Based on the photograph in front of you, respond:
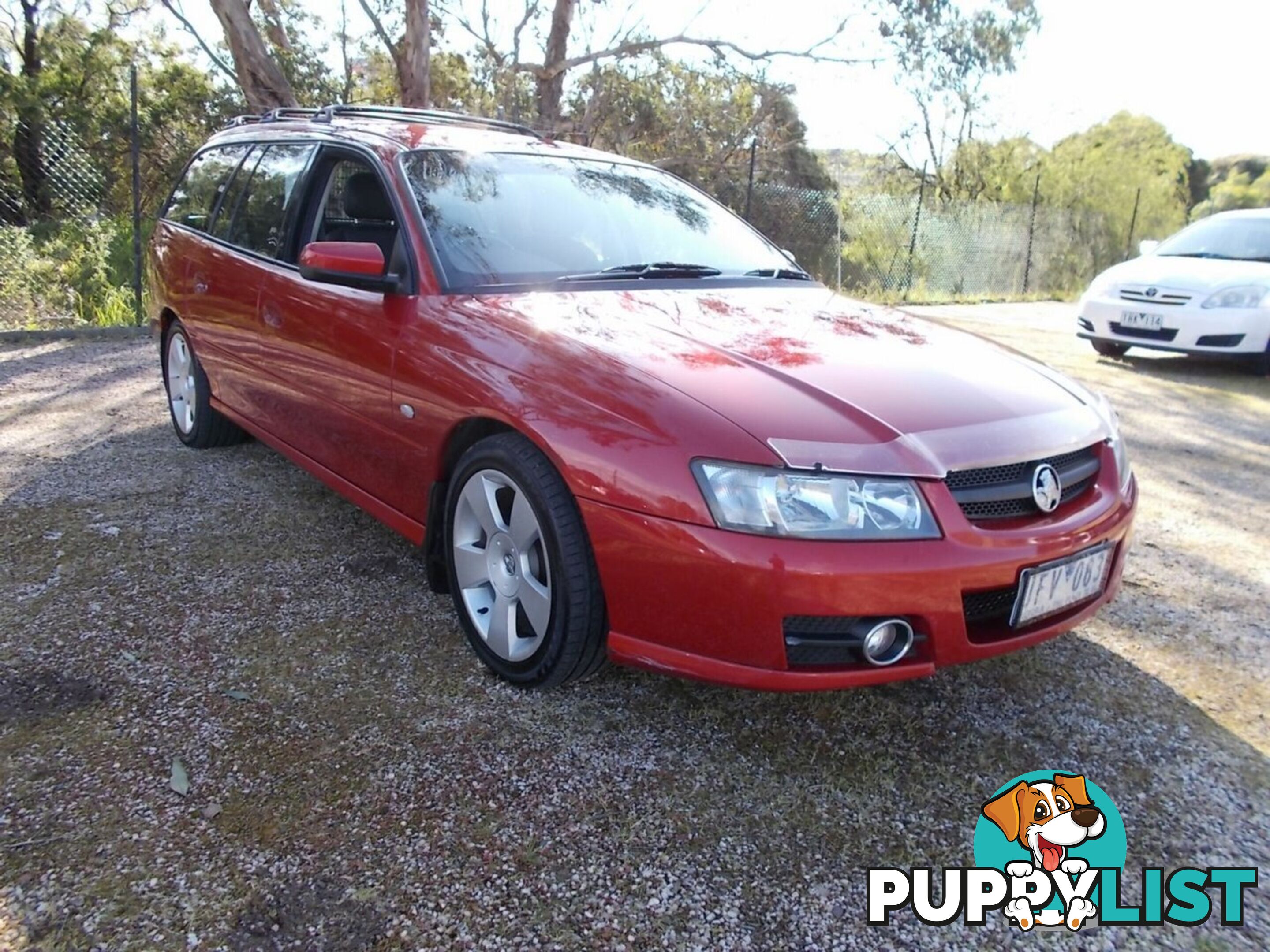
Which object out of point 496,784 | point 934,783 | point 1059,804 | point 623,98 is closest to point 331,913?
point 496,784

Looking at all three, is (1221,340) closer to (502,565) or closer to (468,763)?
(502,565)

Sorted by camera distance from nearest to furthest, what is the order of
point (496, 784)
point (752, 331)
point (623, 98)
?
point (496, 784), point (752, 331), point (623, 98)

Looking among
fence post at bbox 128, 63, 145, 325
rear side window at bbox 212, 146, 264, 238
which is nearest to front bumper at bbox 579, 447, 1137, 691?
rear side window at bbox 212, 146, 264, 238

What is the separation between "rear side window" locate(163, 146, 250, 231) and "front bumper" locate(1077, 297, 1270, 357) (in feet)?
23.9

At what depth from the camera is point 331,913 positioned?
1.81 meters

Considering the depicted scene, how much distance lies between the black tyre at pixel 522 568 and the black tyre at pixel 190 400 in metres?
2.27

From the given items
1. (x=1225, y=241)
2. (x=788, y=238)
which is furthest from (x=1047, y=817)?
(x=788, y=238)

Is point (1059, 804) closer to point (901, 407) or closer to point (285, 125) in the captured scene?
point (901, 407)

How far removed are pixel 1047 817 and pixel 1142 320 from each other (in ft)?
23.4

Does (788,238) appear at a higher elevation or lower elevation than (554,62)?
lower

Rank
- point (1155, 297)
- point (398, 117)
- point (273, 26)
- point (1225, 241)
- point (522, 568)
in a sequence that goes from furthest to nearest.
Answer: point (273, 26)
point (1225, 241)
point (1155, 297)
point (398, 117)
point (522, 568)

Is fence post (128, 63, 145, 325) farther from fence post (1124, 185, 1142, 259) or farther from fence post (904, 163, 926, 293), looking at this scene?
fence post (1124, 185, 1142, 259)

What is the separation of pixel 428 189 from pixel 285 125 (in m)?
1.47

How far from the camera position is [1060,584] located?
2320mm
